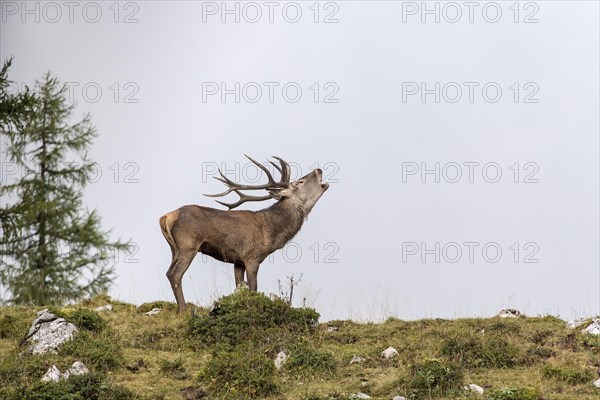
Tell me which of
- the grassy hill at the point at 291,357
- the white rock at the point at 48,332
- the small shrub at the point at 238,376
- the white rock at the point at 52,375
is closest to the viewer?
the grassy hill at the point at 291,357

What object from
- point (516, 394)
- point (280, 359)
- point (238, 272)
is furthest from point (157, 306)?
point (516, 394)

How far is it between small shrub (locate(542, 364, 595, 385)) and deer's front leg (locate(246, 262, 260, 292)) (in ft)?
22.8

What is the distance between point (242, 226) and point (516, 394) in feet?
26.9

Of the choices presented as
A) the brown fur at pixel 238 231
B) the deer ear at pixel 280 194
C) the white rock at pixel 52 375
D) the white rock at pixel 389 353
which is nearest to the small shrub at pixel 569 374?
the white rock at pixel 389 353

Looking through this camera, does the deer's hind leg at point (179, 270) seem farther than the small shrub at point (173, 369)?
Yes

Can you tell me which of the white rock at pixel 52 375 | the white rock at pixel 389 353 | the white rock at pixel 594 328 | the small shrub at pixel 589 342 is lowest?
the white rock at pixel 52 375

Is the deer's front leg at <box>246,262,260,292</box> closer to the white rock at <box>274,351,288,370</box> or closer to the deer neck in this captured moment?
the deer neck

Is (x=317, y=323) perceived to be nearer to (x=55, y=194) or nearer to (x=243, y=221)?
(x=243, y=221)

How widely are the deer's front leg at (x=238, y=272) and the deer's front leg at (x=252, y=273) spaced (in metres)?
0.27

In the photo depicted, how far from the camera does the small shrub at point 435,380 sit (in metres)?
15.4

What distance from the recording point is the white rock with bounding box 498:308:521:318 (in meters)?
19.8

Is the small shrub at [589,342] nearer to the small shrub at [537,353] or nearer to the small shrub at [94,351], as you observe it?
the small shrub at [537,353]

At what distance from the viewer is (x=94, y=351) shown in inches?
675

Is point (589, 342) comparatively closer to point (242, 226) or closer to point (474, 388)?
point (474, 388)
